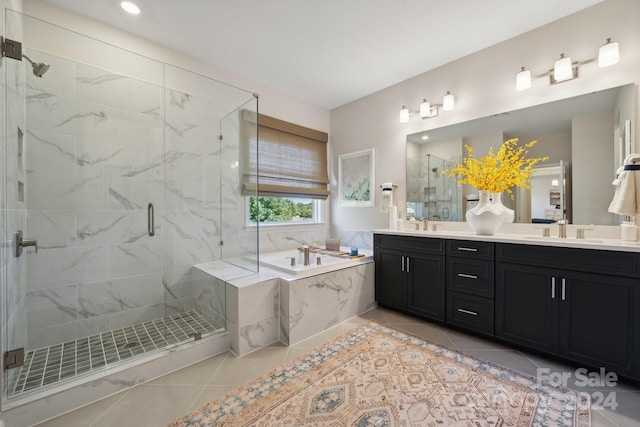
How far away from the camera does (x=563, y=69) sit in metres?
2.12

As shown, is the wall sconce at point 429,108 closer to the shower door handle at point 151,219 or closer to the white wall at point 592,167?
the white wall at point 592,167

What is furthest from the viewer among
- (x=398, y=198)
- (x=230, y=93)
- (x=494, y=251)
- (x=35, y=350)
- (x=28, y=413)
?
(x=398, y=198)

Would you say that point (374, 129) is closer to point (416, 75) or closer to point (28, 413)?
point (416, 75)

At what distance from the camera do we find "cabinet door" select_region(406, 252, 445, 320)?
2500 mm

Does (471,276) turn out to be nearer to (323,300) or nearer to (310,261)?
(323,300)

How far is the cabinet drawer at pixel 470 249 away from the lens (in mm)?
2213

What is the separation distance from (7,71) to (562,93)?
153 inches

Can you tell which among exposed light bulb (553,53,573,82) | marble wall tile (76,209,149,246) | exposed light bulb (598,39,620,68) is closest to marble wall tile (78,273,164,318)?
marble wall tile (76,209,149,246)

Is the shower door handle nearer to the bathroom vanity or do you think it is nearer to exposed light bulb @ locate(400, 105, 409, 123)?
the bathroom vanity

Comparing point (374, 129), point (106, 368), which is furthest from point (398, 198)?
point (106, 368)

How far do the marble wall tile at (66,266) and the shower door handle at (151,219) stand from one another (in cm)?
36

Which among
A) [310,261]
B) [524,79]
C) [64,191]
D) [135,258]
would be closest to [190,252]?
[135,258]

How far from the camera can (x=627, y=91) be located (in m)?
1.96

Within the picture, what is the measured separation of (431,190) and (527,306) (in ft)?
4.70
